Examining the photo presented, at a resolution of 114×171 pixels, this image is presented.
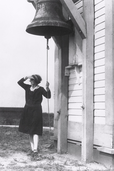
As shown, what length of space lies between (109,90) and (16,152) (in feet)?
8.13

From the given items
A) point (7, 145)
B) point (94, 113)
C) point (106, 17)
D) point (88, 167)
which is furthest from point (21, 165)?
point (106, 17)

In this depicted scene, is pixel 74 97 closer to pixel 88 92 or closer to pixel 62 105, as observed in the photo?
pixel 62 105

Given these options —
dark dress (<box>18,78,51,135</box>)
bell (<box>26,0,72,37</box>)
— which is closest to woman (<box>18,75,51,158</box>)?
dark dress (<box>18,78,51,135</box>)

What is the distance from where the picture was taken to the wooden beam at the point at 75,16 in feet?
20.1

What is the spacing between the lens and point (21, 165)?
18.8 feet

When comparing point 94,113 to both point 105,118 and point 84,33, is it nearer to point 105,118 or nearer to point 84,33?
point 105,118

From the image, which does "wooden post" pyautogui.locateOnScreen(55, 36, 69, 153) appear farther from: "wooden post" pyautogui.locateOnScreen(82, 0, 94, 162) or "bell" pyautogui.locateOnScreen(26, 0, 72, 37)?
"wooden post" pyautogui.locateOnScreen(82, 0, 94, 162)

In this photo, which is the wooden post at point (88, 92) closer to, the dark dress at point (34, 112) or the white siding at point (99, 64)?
the white siding at point (99, 64)

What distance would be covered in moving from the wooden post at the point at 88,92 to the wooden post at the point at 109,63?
44 centimetres

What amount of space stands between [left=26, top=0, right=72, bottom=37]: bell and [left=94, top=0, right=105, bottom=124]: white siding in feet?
2.20

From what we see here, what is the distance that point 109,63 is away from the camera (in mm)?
5781

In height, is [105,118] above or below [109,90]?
below

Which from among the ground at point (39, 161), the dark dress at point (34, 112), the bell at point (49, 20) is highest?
the bell at point (49, 20)

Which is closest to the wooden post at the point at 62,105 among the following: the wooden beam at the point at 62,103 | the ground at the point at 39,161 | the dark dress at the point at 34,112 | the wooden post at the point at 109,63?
the wooden beam at the point at 62,103
